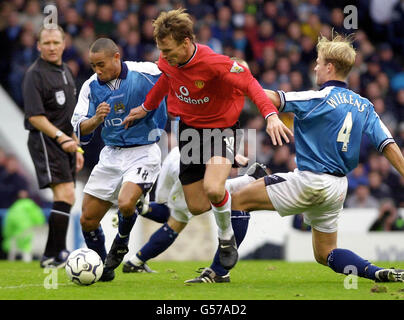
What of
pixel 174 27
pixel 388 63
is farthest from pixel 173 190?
pixel 388 63

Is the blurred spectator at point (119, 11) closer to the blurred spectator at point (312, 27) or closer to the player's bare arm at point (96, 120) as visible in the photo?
the blurred spectator at point (312, 27)

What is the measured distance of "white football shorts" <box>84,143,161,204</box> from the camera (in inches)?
259

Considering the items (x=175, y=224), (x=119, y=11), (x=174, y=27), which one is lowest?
(x=175, y=224)

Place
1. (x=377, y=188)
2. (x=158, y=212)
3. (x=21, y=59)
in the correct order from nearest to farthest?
1. (x=158, y=212)
2. (x=377, y=188)
3. (x=21, y=59)

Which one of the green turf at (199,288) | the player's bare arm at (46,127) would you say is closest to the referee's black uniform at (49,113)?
the player's bare arm at (46,127)

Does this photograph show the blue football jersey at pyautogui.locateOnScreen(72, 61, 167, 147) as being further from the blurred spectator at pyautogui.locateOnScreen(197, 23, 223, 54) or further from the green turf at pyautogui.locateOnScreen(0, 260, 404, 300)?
the blurred spectator at pyautogui.locateOnScreen(197, 23, 223, 54)

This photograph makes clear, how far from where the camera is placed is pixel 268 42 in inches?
553

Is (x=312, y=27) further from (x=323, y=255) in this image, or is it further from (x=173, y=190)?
(x=323, y=255)

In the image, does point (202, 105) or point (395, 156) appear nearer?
point (395, 156)

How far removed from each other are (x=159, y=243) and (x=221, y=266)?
118 centimetres

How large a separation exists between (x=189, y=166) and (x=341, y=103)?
137cm

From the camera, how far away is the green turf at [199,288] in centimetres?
517

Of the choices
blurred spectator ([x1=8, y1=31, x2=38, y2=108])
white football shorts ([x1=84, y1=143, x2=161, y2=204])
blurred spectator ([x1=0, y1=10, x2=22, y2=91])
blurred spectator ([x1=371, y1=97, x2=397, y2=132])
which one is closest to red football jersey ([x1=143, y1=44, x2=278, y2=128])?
white football shorts ([x1=84, y1=143, x2=161, y2=204])
